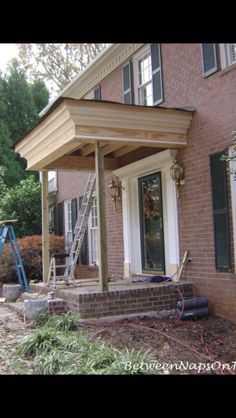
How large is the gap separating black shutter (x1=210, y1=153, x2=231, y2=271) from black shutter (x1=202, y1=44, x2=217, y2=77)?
139cm

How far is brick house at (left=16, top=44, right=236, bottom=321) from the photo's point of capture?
700cm

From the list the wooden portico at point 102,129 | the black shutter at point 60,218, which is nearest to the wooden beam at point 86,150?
the wooden portico at point 102,129

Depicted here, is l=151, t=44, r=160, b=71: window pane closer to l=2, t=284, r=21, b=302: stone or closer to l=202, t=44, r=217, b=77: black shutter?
l=202, t=44, r=217, b=77: black shutter

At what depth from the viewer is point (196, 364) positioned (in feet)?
15.5

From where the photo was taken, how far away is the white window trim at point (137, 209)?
8.30 metres

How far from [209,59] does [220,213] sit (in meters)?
2.50

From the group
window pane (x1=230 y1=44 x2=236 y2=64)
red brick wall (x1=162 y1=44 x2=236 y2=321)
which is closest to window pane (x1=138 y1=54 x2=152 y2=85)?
red brick wall (x1=162 y1=44 x2=236 y2=321)

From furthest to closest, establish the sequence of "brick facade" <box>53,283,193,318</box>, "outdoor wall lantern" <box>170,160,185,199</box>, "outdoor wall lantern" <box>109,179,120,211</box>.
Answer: "outdoor wall lantern" <box>109,179,120,211</box>
"outdoor wall lantern" <box>170,160,185,199</box>
"brick facade" <box>53,283,193,318</box>

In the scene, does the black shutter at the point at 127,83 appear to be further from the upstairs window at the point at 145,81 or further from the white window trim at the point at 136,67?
the upstairs window at the point at 145,81

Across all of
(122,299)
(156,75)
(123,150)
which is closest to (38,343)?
(122,299)
